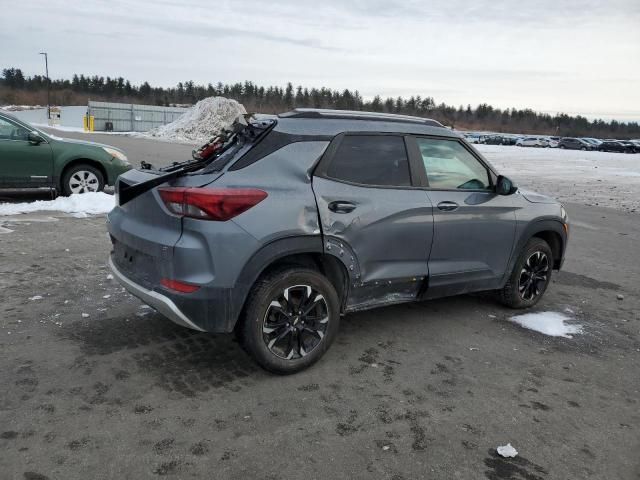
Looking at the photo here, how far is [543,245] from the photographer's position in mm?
5512

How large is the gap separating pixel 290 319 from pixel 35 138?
310 inches

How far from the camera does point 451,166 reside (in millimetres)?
4812

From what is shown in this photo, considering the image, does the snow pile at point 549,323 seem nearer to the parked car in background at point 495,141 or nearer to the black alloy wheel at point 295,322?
the black alloy wheel at point 295,322

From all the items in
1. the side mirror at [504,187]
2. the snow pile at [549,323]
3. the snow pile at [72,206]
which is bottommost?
the snow pile at [549,323]

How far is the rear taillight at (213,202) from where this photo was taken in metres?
3.50

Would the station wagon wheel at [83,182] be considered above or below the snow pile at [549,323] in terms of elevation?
above

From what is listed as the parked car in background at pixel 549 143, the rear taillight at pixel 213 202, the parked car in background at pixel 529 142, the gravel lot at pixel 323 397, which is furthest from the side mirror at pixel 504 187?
the parked car in background at pixel 549 143

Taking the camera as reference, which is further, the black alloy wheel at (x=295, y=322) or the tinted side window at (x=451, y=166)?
the tinted side window at (x=451, y=166)

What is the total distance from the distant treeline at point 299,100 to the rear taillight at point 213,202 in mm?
107259

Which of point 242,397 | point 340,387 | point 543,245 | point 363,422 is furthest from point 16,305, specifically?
point 543,245

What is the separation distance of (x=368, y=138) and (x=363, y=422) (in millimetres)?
2129

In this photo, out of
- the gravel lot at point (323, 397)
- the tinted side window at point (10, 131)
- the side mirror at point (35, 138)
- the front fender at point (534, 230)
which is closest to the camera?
the gravel lot at point (323, 397)

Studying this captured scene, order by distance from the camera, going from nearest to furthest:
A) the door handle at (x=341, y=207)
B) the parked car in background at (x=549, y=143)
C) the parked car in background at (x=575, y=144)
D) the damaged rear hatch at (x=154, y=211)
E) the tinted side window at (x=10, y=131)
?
1. the damaged rear hatch at (x=154, y=211)
2. the door handle at (x=341, y=207)
3. the tinted side window at (x=10, y=131)
4. the parked car in background at (x=575, y=144)
5. the parked car in background at (x=549, y=143)

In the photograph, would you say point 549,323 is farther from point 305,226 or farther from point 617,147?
point 617,147
